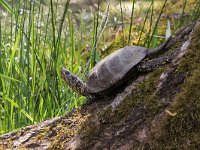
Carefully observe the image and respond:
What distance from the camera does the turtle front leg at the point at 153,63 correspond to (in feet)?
6.35

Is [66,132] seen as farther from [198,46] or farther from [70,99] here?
[70,99]

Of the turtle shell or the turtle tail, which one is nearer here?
the turtle shell

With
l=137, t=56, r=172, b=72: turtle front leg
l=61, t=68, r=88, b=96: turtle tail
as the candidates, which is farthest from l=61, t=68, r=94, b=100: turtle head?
l=137, t=56, r=172, b=72: turtle front leg

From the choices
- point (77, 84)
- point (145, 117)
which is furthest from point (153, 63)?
point (77, 84)

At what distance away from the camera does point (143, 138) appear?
1737mm

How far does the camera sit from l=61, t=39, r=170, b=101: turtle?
202 cm

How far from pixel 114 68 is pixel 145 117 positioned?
1.26 ft

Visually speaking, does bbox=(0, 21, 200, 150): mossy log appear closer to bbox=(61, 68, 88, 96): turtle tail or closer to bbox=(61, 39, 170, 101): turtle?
bbox=(61, 39, 170, 101): turtle

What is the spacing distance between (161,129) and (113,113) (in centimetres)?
27

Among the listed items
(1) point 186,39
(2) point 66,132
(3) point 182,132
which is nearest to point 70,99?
(2) point 66,132

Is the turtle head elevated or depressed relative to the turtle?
depressed

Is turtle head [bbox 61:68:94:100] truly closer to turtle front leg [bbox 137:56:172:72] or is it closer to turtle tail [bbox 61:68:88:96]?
Answer: turtle tail [bbox 61:68:88:96]

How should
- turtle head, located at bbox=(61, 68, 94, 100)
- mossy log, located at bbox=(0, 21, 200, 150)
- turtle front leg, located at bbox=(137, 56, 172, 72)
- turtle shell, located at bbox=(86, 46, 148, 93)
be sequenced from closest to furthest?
mossy log, located at bbox=(0, 21, 200, 150)
turtle front leg, located at bbox=(137, 56, 172, 72)
turtle shell, located at bbox=(86, 46, 148, 93)
turtle head, located at bbox=(61, 68, 94, 100)

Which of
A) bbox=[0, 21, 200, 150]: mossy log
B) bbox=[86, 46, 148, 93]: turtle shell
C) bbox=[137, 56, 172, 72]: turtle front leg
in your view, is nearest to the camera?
bbox=[0, 21, 200, 150]: mossy log
